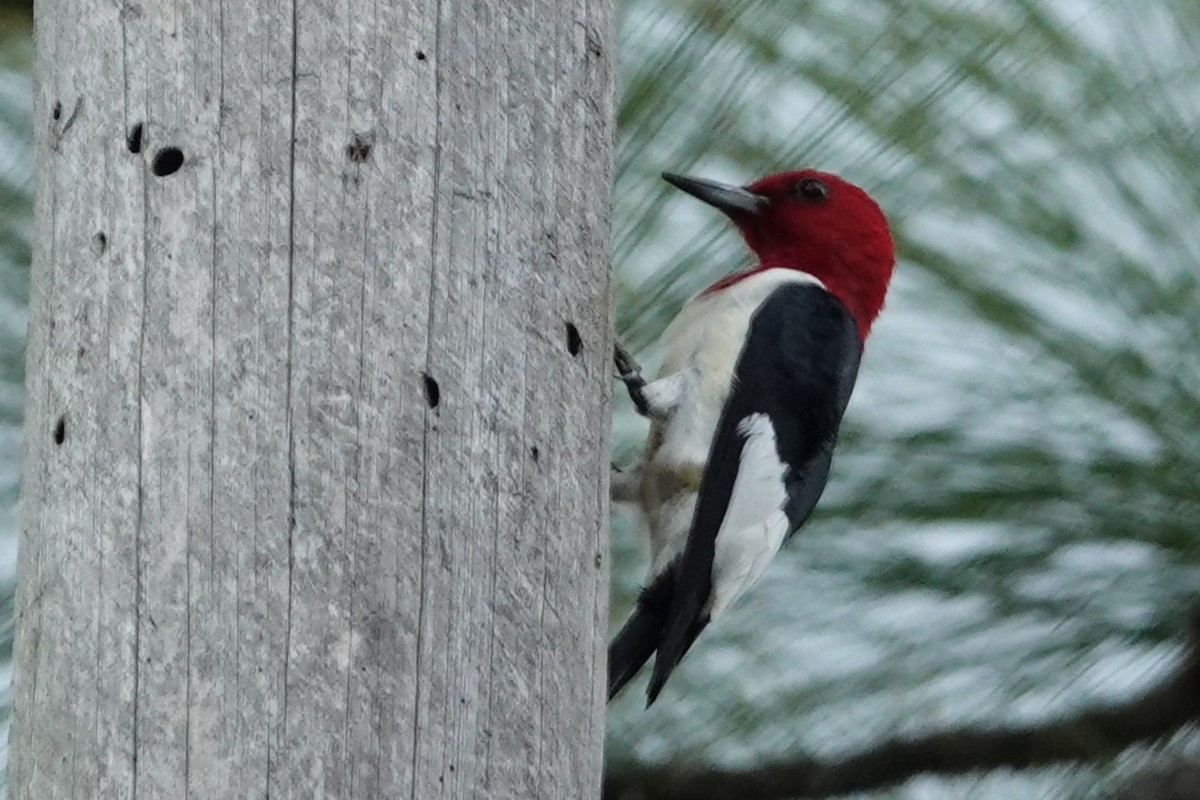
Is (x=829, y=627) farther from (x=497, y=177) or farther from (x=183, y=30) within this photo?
(x=183, y=30)

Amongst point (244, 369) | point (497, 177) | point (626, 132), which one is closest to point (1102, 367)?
point (626, 132)

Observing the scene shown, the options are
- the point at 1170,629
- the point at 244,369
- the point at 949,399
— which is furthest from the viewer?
the point at 949,399

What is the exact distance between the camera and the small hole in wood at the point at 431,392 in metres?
1.05

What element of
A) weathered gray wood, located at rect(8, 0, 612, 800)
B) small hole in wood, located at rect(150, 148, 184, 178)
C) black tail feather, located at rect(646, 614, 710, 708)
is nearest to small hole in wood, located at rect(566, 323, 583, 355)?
weathered gray wood, located at rect(8, 0, 612, 800)

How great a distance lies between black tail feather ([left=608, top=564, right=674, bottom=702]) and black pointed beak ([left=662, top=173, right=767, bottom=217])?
0.35 m

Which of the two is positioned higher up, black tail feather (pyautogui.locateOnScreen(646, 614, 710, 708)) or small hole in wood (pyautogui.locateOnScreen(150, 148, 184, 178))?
small hole in wood (pyautogui.locateOnScreen(150, 148, 184, 178))

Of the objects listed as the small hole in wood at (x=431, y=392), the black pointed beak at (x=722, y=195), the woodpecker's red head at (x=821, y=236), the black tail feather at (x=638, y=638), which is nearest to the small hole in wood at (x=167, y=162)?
the small hole in wood at (x=431, y=392)

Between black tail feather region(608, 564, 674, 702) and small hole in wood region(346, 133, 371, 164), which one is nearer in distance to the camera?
small hole in wood region(346, 133, 371, 164)

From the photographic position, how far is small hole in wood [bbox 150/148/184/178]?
106 centimetres

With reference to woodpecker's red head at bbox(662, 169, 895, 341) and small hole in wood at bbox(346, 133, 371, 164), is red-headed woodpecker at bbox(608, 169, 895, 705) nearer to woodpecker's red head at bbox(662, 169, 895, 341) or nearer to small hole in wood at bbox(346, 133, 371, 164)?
woodpecker's red head at bbox(662, 169, 895, 341)

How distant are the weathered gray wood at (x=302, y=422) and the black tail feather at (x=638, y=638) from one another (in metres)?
0.40

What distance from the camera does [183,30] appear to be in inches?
42.7

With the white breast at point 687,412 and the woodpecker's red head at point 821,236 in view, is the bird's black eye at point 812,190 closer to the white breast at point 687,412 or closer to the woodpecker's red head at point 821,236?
the woodpecker's red head at point 821,236

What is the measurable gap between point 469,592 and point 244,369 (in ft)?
0.59
